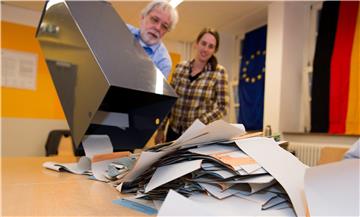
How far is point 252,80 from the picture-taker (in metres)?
3.91

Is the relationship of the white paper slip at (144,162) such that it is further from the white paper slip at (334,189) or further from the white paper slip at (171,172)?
the white paper slip at (334,189)

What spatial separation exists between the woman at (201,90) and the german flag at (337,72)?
147 cm

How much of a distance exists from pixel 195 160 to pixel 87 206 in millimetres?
173

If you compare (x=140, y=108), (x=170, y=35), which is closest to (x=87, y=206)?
(x=140, y=108)

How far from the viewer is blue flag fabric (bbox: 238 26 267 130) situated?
375cm

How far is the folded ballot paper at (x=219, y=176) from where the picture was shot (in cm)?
39

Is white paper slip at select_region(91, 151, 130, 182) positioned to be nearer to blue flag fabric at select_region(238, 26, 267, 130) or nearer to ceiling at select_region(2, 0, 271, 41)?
ceiling at select_region(2, 0, 271, 41)

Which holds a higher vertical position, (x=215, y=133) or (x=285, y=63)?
(x=285, y=63)

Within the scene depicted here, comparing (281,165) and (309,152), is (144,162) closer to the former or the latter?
(281,165)

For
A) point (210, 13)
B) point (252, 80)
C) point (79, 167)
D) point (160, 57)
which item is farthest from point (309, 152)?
point (79, 167)

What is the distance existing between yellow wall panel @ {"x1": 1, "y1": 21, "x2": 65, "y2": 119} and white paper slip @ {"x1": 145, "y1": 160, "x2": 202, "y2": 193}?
3421mm

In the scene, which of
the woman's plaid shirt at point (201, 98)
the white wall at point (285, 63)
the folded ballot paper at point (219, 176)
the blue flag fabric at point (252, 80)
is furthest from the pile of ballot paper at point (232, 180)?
the blue flag fabric at point (252, 80)

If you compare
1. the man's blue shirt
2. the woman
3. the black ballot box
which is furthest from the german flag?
the black ballot box

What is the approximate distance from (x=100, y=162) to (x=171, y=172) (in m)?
0.31
